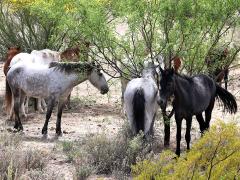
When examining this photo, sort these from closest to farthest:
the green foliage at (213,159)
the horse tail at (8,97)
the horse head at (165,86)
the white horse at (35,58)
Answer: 1. the green foliage at (213,159)
2. the horse head at (165,86)
3. the white horse at (35,58)
4. the horse tail at (8,97)

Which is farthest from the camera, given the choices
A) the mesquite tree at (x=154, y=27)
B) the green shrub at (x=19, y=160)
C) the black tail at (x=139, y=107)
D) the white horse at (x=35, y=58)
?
the white horse at (x=35, y=58)

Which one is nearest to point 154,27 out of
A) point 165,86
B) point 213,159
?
point 165,86

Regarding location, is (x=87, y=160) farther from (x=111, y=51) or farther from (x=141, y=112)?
(x=111, y=51)

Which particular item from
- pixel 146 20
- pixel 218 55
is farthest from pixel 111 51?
pixel 218 55

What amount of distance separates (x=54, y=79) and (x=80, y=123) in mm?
2052

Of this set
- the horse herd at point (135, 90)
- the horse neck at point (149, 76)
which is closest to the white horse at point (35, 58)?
the horse herd at point (135, 90)

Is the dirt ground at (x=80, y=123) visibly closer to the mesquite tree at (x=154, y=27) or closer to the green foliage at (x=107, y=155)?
the green foliage at (x=107, y=155)

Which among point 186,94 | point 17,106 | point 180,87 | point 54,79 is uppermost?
point 54,79

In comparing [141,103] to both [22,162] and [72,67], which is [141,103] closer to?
[22,162]

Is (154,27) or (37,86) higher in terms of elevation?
(154,27)

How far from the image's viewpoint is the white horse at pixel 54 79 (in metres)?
10.1

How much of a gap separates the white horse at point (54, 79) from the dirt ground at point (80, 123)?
0.48 meters

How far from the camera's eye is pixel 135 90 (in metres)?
8.31

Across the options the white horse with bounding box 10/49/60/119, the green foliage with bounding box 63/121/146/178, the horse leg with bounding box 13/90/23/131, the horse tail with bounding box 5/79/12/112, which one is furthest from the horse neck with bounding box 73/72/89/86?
the green foliage with bounding box 63/121/146/178
